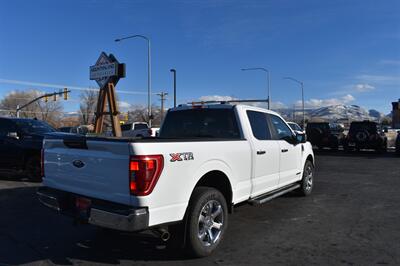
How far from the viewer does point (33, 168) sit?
451 inches

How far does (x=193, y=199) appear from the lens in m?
4.97

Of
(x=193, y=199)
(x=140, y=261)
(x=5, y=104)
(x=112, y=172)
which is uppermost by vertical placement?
(x=5, y=104)

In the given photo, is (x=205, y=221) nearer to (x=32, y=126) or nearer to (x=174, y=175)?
(x=174, y=175)

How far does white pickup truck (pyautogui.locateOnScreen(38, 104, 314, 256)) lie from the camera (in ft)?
14.3

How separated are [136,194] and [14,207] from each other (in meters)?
4.76

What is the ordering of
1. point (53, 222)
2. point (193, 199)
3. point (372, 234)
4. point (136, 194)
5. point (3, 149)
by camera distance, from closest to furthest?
1. point (136, 194)
2. point (193, 199)
3. point (372, 234)
4. point (53, 222)
5. point (3, 149)

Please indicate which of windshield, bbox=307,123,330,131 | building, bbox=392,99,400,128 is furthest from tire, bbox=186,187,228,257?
building, bbox=392,99,400,128

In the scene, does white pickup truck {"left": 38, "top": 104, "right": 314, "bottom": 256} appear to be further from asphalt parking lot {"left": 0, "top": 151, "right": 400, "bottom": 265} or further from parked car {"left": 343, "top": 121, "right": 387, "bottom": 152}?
parked car {"left": 343, "top": 121, "right": 387, "bottom": 152}

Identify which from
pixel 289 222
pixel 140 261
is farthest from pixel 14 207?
pixel 289 222

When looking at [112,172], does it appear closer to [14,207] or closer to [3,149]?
[14,207]

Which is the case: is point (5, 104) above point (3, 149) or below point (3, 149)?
above

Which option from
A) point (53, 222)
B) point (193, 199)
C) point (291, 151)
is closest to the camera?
point (193, 199)

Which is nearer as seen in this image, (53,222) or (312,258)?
(312,258)

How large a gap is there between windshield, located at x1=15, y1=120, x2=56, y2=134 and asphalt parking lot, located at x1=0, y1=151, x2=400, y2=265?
3.20 meters
